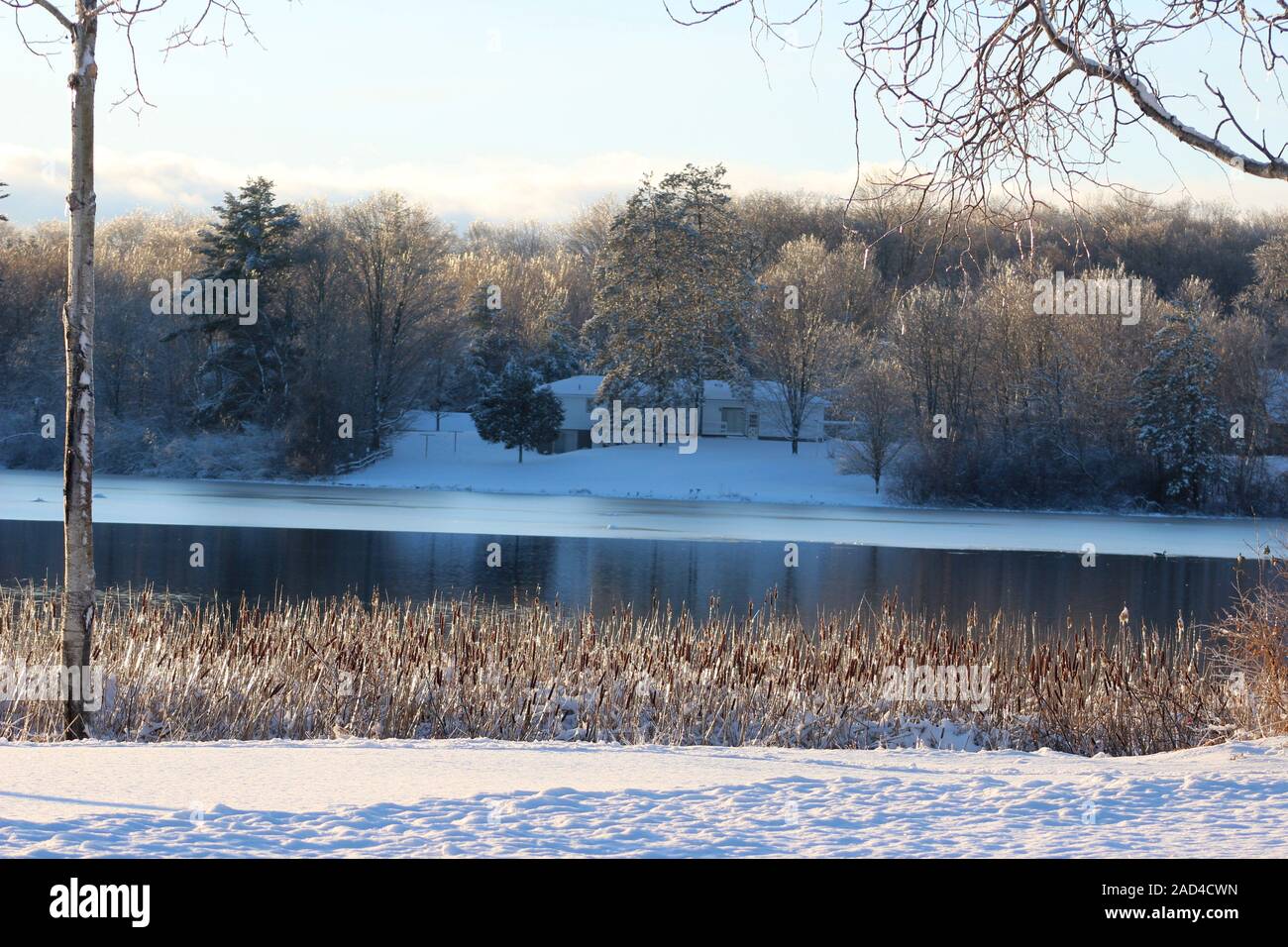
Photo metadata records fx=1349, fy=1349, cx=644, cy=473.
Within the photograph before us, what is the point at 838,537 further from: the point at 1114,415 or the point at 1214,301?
the point at 1214,301

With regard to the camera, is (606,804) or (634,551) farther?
(634,551)

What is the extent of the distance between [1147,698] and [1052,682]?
1.27 m

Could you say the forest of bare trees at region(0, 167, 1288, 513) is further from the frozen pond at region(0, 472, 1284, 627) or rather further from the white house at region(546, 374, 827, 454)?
the frozen pond at region(0, 472, 1284, 627)

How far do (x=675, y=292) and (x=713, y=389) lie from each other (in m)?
5.35

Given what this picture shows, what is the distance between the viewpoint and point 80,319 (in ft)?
26.1

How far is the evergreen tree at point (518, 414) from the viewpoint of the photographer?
5525 centimetres

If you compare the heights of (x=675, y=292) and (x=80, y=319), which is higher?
(x=675, y=292)

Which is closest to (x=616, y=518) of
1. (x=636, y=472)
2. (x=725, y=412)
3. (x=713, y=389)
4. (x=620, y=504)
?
(x=620, y=504)

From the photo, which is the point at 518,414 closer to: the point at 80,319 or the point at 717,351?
the point at 717,351

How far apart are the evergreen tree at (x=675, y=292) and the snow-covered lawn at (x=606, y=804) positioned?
5350 centimetres

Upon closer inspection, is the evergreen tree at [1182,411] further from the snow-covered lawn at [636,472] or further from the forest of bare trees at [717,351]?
the snow-covered lawn at [636,472]

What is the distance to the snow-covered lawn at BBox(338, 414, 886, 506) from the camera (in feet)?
164

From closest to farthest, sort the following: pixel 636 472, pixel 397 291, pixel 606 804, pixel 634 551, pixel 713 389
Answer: pixel 606 804 < pixel 634 551 < pixel 636 472 < pixel 397 291 < pixel 713 389

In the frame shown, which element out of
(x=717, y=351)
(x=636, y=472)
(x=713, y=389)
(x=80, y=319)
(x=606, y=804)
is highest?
(x=717, y=351)
